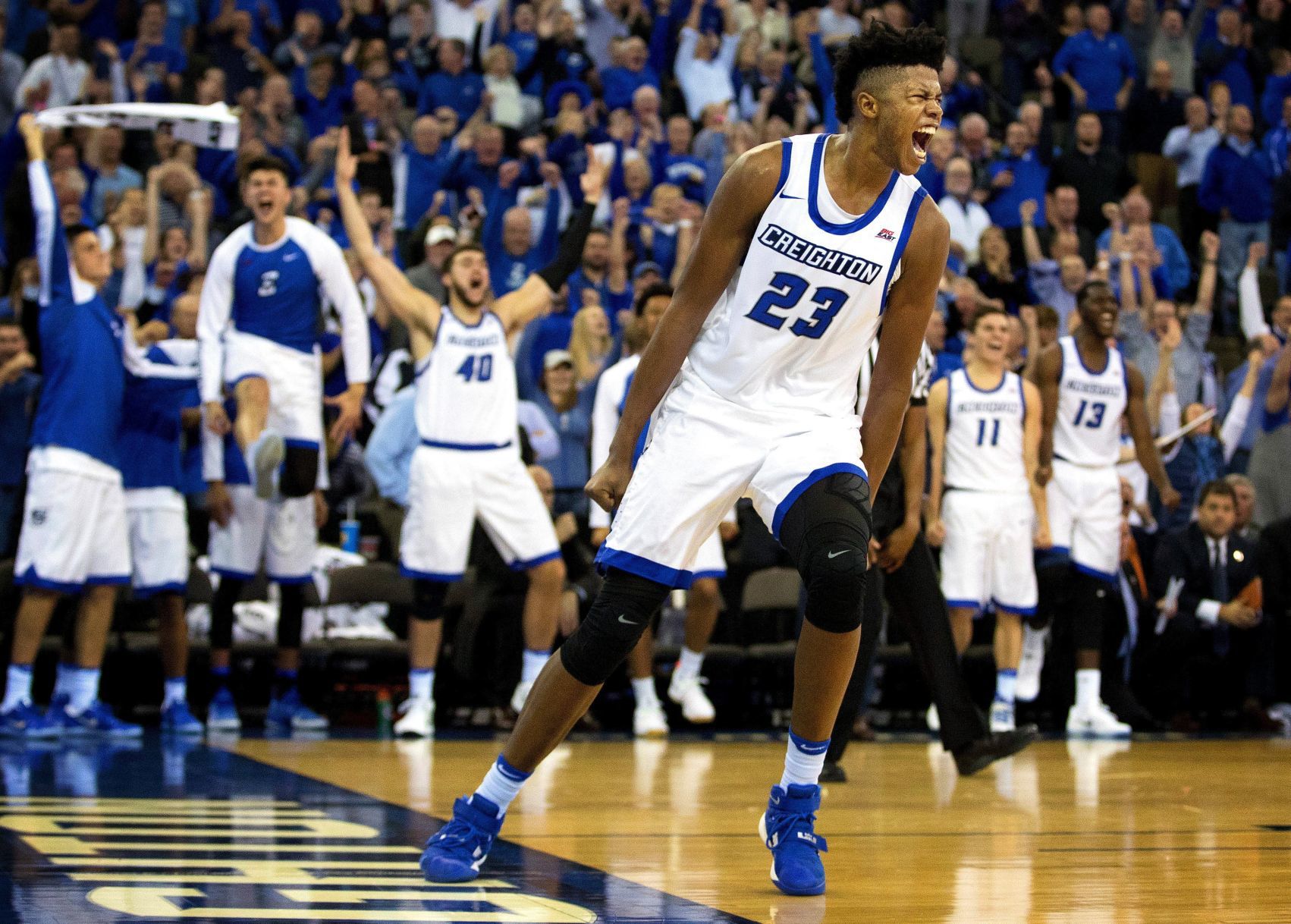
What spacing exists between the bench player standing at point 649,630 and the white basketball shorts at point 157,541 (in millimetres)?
2208

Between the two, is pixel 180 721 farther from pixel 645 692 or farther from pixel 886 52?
pixel 886 52

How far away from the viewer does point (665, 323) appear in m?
4.50

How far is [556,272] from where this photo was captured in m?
9.50

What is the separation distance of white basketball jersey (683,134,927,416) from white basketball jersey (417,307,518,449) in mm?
5019

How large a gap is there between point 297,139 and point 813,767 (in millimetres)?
11093

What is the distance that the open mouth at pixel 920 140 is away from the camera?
440 centimetres

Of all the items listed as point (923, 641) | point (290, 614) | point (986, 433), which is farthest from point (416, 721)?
point (986, 433)

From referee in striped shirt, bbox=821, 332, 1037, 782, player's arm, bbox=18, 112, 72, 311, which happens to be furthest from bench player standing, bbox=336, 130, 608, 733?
referee in striped shirt, bbox=821, 332, 1037, 782

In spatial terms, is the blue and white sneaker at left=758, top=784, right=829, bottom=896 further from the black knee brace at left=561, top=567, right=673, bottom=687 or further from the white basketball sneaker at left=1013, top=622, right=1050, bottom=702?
the white basketball sneaker at left=1013, top=622, right=1050, bottom=702

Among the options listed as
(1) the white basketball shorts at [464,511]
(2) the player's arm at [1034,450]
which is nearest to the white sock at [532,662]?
(1) the white basketball shorts at [464,511]

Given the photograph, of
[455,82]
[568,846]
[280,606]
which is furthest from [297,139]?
[568,846]

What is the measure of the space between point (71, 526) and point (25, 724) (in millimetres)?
986

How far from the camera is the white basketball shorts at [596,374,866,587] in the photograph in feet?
14.4

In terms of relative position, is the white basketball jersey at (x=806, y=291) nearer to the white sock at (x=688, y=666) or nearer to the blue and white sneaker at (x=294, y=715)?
the white sock at (x=688, y=666)
